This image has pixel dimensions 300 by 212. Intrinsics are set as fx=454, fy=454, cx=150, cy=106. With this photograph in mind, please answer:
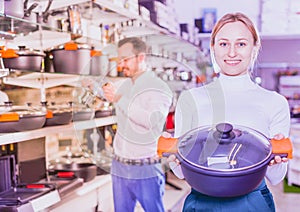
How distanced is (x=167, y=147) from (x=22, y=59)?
2.94 ft

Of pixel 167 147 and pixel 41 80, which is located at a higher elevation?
pixel 41 80

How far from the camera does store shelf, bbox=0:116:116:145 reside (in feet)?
5.92

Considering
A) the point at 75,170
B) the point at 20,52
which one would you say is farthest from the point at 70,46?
the point at 75,170

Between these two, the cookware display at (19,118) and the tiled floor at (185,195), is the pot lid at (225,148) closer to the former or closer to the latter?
the cookware display at (19,118)

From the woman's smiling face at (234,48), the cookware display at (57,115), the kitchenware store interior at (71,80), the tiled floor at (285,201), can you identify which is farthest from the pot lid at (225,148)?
the tiled floor at (285,201)

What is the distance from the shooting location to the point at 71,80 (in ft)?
7.56

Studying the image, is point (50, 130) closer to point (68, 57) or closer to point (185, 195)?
point (68, 57)

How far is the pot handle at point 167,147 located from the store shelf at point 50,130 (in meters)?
0.75

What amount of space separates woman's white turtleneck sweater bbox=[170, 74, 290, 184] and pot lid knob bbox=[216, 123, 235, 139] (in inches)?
4.2

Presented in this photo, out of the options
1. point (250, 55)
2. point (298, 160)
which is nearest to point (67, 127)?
point (250, 55)

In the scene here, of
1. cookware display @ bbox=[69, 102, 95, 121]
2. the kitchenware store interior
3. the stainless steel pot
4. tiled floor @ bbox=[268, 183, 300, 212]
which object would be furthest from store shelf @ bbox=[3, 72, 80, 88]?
tiled floor @ bbox=[268, 183, 300, 212]

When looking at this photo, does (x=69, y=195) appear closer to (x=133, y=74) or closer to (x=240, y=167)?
(x=133, y=74)

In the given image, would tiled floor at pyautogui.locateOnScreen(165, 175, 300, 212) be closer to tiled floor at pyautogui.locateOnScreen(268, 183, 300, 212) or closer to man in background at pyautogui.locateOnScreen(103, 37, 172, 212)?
tiled floor at pyautogui.locateOnScreen(268, 183, 300, 212)

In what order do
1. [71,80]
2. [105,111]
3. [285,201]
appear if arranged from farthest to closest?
[285,201], [71,80], [105,111]
